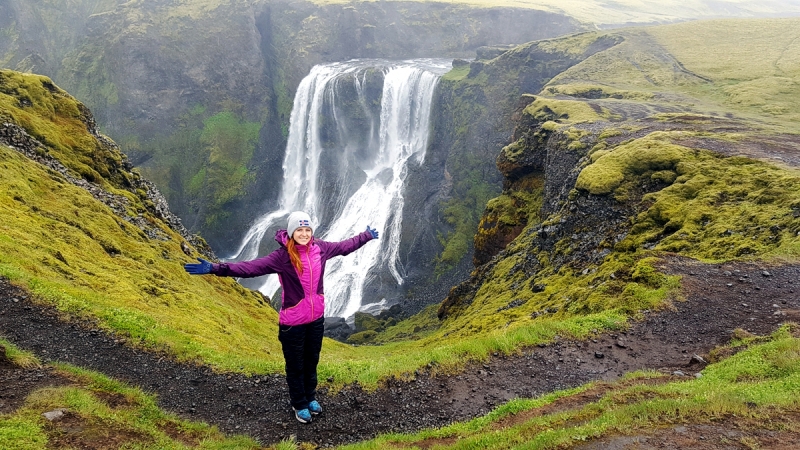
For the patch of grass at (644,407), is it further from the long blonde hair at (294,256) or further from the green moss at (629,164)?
the green moss at (629,164)

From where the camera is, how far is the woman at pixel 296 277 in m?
8.99

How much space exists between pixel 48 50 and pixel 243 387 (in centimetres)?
14378

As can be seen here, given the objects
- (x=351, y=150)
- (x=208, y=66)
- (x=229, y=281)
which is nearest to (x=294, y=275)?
(x=229, y=281)

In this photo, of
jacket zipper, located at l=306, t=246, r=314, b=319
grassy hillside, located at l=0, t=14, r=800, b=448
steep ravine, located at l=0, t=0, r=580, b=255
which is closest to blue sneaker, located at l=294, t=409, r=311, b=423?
grassy hillside, located at l=0, t=14, r=800, b=448

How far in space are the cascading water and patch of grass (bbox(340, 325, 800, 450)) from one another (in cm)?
6349

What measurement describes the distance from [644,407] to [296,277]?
22.3ft

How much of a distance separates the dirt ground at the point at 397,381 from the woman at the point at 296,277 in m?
1.54

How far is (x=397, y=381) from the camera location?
1169 centimetres

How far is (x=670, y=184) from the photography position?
997 inches

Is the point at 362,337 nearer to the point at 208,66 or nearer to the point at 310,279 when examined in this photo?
the point at 310,279

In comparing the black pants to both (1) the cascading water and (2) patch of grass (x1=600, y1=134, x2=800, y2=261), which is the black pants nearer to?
(2) patch of grass (x1=600, y1=134, x2=800, y2=261)

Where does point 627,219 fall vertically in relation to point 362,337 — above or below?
above

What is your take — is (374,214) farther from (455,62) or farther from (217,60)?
(217,60)

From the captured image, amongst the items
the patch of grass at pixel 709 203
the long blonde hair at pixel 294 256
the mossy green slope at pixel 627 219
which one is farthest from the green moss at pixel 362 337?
the long blonde hair at pixel 294 256
